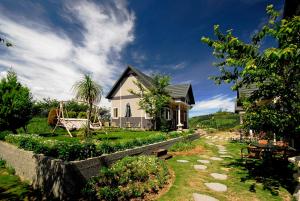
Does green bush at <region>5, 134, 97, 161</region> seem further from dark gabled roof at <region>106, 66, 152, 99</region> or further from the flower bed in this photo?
dark gabled roof at <region>106, 66, 152, 99</region>

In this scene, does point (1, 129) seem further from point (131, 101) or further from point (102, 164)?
point (131, 101)

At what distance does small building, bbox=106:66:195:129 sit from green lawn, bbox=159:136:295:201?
46.3 feet

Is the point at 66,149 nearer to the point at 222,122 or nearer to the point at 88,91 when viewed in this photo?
the point at 88,91

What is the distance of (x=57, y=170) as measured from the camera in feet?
18.0

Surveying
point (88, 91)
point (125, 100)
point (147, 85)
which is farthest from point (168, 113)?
point (88, 91)

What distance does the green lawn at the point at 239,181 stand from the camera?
5.30 metres

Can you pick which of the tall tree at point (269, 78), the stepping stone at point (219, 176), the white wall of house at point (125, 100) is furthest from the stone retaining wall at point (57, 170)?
the white wall of house at point (125, 100)

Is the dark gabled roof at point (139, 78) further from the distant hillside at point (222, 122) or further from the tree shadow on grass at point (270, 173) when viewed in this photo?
the distant hillside at point (222, 122)

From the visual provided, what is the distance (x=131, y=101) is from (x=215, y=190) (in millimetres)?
18858

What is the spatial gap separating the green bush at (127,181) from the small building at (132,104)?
15.3 m

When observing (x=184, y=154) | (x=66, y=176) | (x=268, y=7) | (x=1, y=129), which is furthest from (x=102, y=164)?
(x=1, y=129)

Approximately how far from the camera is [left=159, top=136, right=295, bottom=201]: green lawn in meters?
5.30

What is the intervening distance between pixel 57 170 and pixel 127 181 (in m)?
2.08

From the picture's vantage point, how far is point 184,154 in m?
10.7
